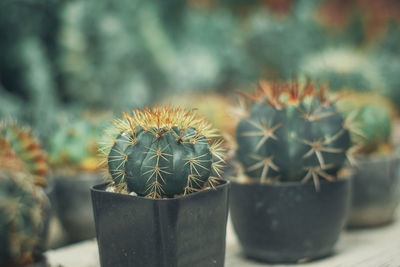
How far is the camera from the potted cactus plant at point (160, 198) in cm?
90

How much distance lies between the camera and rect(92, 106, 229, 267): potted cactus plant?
0.90 meters

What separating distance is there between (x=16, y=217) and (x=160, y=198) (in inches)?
11.1

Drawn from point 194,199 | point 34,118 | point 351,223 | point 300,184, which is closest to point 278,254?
point 300,184


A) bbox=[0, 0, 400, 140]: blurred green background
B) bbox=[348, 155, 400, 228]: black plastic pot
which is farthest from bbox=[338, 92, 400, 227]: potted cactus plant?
bbox=[0, 0, 400, 140]: blurred green background

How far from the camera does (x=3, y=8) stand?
11.1 feet

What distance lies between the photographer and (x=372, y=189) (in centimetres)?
161

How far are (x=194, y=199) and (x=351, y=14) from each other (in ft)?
18.9

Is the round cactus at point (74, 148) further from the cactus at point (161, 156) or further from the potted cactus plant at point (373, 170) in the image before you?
the potted cactus plant at point (373, 170)

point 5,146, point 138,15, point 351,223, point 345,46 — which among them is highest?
point 138,15

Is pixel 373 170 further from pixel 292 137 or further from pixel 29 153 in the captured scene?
pixel 29 153

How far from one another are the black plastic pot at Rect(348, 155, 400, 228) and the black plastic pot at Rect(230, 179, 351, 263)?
15.4 inches

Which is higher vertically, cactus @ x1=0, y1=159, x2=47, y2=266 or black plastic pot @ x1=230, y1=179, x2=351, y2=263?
cactus @ x1=0, y1=159, x2=47, y2=266

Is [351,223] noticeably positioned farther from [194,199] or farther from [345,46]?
[345,46]

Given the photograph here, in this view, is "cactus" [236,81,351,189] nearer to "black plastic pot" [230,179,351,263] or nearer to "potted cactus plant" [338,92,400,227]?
"black plastic pot" [230,179,351,263]
